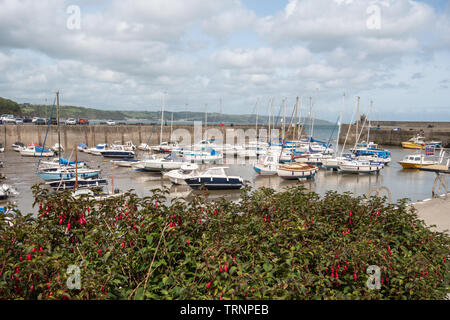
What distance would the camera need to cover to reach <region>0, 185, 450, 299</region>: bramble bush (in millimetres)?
3116

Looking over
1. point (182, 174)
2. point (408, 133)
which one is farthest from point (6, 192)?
point (408, 133)

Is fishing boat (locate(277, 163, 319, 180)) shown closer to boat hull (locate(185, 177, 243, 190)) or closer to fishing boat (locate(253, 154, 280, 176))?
fishing boat (locate(253, 154, 280, 176))

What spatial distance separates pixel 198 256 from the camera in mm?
3773

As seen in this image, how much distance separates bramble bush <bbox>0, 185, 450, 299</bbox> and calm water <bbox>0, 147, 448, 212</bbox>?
1746 cm

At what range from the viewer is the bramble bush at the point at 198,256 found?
3.12 meters

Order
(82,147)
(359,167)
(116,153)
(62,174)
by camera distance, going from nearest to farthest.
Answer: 1. (62,174)
2. (359,167)
3. (116,153)
4. (82,147)

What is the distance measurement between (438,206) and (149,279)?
1650cm

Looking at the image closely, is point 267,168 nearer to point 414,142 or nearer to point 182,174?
point 182,174

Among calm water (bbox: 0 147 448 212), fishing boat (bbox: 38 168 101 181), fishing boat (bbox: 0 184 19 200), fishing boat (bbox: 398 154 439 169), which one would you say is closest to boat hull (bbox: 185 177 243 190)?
calm water (bbox: 0 147 448 212)

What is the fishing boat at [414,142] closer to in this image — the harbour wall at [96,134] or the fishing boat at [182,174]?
the harbour wall at [96,134]

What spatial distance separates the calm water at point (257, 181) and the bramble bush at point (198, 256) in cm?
1746

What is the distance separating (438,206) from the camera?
50.6ft

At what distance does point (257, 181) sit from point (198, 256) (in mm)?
26073
